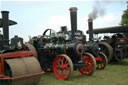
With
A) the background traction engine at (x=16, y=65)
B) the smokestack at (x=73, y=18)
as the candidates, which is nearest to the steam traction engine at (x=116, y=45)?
the smokestack at (x=73, y=18)

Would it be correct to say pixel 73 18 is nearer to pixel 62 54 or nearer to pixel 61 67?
pixel 62 54

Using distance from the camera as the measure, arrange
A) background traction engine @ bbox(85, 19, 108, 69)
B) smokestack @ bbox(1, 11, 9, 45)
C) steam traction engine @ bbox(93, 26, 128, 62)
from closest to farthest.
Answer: smokestack @ bbox(1, 11, 9, 45), background traction engine @ bbox(85, 19, 108, 69), steam traction engine @ bbox(93, 26, 128, 62)

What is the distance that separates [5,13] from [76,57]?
2.24 meters

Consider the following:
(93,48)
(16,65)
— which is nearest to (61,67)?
(16,65)

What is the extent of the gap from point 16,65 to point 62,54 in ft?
5.60

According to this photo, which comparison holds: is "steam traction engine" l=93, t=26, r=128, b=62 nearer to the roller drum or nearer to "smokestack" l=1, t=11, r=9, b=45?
the roller drum

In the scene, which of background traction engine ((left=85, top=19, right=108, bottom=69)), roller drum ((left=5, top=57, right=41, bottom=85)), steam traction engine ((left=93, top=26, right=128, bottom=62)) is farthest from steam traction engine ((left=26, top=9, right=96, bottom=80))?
steam traction engine ((left=93, top=26, right=128, bottom=62))

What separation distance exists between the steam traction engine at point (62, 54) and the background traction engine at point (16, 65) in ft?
3.75

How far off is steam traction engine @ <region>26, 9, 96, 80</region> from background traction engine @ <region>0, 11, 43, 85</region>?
3.75 ft

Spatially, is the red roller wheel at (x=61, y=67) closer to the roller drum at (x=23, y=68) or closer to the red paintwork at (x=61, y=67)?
the red paintwork at (x=61, y=67)

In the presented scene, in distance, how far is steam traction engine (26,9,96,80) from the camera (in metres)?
5.02

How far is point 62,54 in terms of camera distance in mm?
5062

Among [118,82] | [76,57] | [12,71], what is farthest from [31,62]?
[118,82]

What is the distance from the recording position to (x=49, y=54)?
5719 mm
